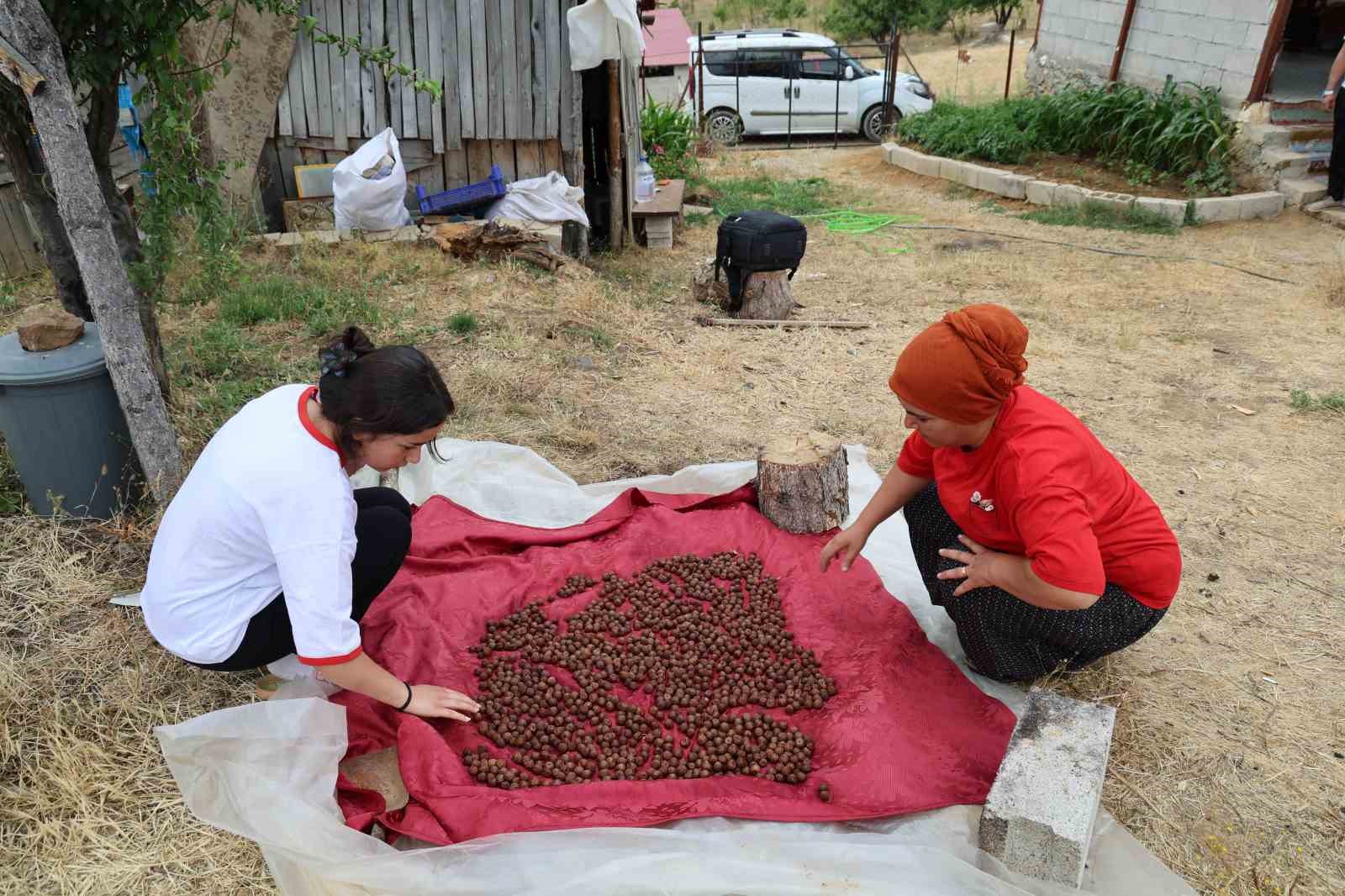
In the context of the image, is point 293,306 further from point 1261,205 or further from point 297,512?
point 1261,205

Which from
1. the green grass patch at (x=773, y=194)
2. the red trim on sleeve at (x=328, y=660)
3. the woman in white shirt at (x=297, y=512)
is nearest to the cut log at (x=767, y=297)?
the green grass patch at (x=773, y=194)

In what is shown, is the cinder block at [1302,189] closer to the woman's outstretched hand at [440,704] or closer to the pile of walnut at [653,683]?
the pile of walnut at [653,683]

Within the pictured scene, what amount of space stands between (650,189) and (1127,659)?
668 centimetres

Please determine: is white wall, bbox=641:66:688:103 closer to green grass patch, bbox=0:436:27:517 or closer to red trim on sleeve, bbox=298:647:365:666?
green grass patch, bbox=0:436:27:517

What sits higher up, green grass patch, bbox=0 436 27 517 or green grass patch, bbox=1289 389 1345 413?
green grass patch, bbox=0 436 27 517

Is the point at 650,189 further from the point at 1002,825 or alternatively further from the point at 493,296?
the point at 1002,825

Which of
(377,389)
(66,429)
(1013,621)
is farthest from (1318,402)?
(66,429)

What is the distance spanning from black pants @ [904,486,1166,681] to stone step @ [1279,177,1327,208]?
800 centimetres

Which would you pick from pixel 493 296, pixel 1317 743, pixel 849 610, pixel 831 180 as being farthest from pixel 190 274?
pixel 831 180

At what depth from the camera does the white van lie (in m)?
14.2

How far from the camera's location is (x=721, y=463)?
423cm

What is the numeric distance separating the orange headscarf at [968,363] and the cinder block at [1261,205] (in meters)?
8.10

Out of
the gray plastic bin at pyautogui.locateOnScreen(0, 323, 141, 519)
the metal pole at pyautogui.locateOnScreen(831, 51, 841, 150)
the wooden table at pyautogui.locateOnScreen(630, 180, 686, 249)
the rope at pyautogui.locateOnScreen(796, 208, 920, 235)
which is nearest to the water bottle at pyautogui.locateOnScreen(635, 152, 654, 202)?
the wooden table at pyautogui.locateOnScreen(630, 180, 686, 249)

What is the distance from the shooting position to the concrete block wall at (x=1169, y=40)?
30.0 ft
